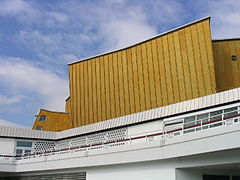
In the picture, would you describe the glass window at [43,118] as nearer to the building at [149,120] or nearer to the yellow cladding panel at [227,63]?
the building at [149,120]

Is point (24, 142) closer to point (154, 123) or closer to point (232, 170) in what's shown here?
point (154, 123)

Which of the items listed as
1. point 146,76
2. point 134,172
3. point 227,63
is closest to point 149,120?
point 134,172

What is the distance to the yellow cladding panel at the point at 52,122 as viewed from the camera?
4738 centimetres

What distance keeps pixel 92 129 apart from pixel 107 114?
21.4ft

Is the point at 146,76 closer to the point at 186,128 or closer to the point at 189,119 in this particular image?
the point at 189,119

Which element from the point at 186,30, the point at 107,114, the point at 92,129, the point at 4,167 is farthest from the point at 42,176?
the point at 186,30

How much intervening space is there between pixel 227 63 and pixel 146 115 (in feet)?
46.6

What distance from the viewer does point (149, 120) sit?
20562 mm

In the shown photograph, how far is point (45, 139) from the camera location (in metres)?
27.3

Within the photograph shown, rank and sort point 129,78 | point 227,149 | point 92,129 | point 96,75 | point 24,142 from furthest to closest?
point 96,75 → point 129,78 → point 24,142 → point 92,129 → point 227,149

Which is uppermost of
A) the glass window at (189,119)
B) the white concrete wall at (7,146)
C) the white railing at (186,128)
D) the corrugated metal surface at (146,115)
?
the corrugated metal surface at (146,115)

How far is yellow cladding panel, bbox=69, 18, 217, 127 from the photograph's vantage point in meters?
25.9

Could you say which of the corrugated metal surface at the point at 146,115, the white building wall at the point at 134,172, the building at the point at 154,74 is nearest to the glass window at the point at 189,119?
the corrugated metal surface at the point at 146,115

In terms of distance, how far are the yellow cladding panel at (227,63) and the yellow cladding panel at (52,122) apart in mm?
25397
